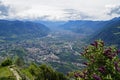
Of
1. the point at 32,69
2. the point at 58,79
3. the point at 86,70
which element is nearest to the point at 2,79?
the point at 86,70

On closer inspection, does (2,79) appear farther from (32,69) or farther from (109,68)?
(32,69)

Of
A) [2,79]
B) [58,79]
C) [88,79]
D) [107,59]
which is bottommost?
[58,79]

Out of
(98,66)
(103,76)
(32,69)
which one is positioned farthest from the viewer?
(32,69)

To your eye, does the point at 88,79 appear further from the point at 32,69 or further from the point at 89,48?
the point at 32,69

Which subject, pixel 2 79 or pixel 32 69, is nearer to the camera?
pixel 2 79

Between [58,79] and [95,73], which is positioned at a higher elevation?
[95,73]

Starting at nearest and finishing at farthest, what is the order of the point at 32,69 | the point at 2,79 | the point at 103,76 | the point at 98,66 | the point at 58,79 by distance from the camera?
the point at 103,76 < the point at 98,66 < the point at 2,79 < the point at 32,69 < the point at 58,79

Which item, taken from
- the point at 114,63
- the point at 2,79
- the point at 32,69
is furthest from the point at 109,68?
the point at 32,69
